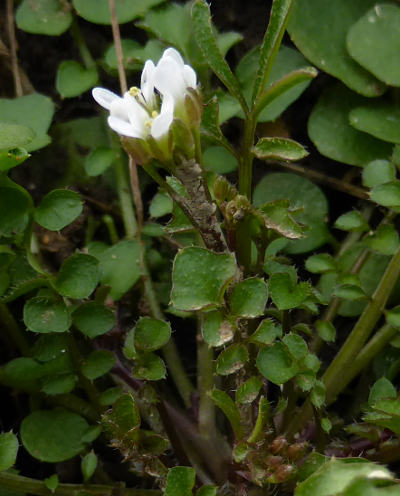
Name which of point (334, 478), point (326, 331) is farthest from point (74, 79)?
point (334, 478)

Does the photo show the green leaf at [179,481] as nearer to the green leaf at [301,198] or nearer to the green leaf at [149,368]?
the green leaf at [149,368]

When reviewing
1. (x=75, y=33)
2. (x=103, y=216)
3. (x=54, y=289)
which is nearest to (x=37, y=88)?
(x=75, y=33)

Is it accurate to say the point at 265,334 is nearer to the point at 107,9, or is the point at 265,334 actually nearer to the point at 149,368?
the point at 149,368

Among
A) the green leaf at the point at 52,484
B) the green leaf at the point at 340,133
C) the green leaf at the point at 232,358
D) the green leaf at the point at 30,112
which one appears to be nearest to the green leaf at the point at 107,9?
the green leaf at the point at 30,112

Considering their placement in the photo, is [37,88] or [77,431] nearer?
[77,431]

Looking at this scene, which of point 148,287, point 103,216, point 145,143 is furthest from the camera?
point 103,216

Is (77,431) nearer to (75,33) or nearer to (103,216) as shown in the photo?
(103,216)
